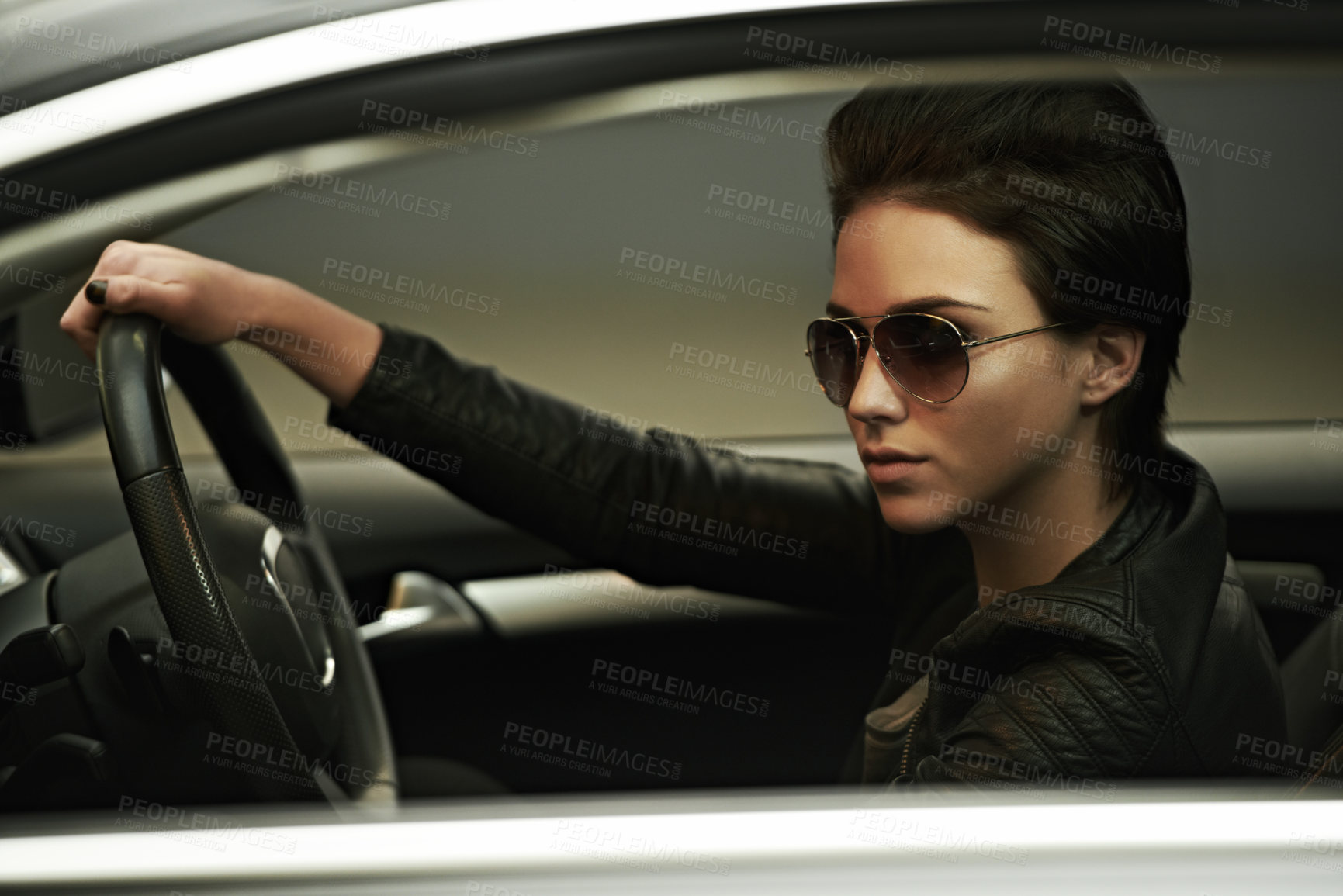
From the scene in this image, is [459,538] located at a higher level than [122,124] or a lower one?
lower

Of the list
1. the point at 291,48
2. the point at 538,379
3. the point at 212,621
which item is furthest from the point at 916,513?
the point at 538,379

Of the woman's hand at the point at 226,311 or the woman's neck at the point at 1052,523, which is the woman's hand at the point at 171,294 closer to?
the woman's hand at the point at 226,311

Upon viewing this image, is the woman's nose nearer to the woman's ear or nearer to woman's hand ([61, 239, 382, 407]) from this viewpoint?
the woman's ear

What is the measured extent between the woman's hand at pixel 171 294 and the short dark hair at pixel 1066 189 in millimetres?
679

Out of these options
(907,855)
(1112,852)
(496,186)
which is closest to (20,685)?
(907,855)

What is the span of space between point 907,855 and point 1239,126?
2060 millimetres

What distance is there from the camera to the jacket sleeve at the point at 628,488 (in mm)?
1275

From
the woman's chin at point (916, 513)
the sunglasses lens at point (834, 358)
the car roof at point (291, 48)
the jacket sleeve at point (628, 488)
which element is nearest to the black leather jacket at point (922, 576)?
the jacket sleeve at point (628, 488)

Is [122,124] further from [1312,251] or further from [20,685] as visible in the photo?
[1312,251]

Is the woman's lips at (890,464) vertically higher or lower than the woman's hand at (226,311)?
lower

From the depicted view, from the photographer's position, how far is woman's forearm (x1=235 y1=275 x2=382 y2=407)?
1160 millimetres

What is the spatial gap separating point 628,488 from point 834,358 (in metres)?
0.44

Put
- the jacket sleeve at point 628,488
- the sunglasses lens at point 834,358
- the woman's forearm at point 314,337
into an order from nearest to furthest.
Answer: the sunglasses lens at point 834,358 → the woman's forearm at point 314,337 → the jacket sleeve at point 628,488

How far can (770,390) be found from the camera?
2.75 m
